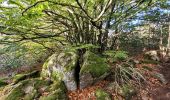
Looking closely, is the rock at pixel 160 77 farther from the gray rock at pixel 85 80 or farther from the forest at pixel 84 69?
the gray rock at pixel 85 80

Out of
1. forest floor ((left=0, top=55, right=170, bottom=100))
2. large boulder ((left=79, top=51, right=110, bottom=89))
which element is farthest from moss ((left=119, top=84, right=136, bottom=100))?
large boulder ((left=79, top=51, right=110, bottom=89))

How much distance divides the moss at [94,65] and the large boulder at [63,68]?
1.56ft

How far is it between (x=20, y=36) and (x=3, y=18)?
2.76 metres

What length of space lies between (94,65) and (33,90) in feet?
8.67

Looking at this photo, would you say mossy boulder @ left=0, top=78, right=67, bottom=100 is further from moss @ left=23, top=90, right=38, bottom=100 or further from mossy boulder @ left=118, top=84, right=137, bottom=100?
mossy boulder @ left=118, top=84, right=137, bottom=100

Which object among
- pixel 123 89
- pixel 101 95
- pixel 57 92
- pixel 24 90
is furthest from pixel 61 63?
pixel 123 89

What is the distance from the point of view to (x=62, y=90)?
873cm

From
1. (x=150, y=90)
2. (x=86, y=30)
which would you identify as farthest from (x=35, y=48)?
(x=150, y=90)

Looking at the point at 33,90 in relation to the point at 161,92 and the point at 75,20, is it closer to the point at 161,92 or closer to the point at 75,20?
the point at 75,20

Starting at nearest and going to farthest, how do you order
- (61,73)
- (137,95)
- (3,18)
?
(3,18) → (137,95) → (61,73)

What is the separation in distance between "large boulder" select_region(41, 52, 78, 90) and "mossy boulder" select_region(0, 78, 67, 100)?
31 centimetres

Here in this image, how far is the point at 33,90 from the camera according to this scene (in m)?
8.96

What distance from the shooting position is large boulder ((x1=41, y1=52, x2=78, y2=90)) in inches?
361

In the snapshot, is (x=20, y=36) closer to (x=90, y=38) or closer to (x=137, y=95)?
(x=90, y=38)
